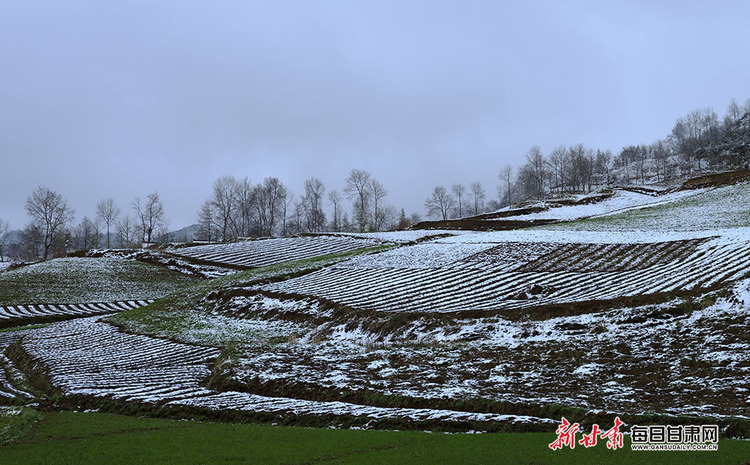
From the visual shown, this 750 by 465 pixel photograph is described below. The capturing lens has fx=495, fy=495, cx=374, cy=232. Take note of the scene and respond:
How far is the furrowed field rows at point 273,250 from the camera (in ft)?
205

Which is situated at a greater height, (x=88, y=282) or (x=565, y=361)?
(x=88, y=282)

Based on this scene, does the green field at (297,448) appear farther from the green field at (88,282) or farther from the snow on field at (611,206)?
the snow on field at (611,206)

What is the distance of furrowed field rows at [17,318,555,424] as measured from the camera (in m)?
13.6

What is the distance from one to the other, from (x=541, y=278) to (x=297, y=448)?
25.6 meters

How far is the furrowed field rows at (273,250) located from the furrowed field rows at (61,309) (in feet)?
54.0

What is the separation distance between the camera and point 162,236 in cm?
14388

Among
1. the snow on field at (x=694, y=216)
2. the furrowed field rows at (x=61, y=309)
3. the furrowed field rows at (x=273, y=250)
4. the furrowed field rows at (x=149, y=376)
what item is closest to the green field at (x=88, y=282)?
the furrowed field rows at (x=61, y=309)

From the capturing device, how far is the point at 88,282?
2151 inches

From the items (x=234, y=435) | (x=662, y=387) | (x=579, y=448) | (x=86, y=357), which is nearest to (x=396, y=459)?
(x=579, y=448)

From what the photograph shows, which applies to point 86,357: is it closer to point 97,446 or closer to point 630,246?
point 97,446

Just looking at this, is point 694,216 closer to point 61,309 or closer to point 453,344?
point 453,344

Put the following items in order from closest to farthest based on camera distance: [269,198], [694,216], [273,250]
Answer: [694,216] → [273,250] → [269,198]

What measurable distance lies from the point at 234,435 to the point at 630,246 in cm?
3760

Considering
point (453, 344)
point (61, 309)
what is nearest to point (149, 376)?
point (453, 344)
